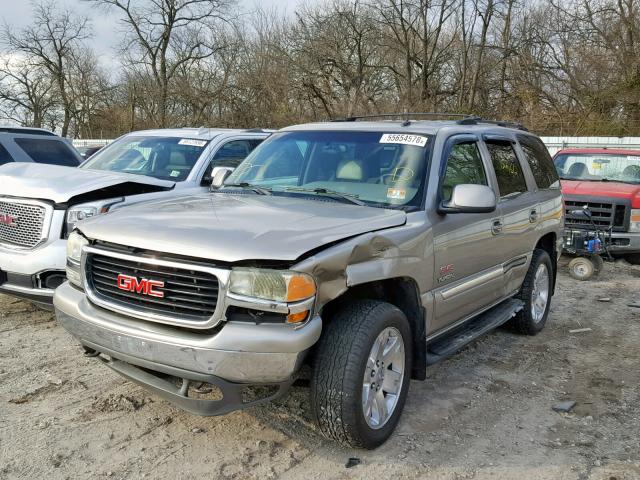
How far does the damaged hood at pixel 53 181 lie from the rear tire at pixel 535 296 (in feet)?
12.6

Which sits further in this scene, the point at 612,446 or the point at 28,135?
the point at 28,135

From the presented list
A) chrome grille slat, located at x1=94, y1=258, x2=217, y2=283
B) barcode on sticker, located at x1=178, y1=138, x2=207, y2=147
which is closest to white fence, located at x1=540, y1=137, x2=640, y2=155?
barcode on sticker, located at x1=178, y1=138, x2=207, y2=147

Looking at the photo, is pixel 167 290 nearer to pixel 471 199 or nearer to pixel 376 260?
pixel 376 260

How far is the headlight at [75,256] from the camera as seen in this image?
135 inches

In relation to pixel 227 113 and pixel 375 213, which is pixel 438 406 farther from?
pixel 227 113

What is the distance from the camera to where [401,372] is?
3.53 m

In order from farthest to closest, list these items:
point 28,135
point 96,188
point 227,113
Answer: point 227,113 → point 28,135 → point 96,188

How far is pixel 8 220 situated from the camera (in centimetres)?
528

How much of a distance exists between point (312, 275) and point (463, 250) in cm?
167

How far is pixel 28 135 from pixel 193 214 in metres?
6.18

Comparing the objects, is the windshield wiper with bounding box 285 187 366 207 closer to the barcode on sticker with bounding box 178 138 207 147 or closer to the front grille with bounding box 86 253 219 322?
the front grille with bounding box 86 253 219 322

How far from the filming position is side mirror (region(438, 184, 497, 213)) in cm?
373

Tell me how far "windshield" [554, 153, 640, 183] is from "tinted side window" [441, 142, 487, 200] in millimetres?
6227

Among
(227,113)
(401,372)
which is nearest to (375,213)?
(401,372)
